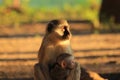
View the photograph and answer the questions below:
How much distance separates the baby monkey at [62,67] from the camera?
18.4 ft

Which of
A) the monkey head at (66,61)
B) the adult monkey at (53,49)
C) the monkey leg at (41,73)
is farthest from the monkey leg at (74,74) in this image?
the monkey leg at (41,73)

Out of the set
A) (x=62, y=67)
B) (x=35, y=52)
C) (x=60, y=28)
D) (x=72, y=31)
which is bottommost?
(x=72, y=31)

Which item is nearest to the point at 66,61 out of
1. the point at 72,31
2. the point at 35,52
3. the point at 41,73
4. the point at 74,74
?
the point at 74,74

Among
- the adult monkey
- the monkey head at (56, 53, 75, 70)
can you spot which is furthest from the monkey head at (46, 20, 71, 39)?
the monkey head at (56, 53, 75, 70)

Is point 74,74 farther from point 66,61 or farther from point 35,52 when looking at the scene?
point 35,52

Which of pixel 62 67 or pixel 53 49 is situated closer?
pixel 62 67

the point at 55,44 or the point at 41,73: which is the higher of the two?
the point at 55,44

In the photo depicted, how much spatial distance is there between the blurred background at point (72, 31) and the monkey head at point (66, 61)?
8.23 feet

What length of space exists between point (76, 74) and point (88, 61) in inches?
167

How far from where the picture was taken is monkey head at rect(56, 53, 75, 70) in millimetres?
5602

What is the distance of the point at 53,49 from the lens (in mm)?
5793

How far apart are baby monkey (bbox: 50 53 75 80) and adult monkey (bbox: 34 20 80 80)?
0.06 meters

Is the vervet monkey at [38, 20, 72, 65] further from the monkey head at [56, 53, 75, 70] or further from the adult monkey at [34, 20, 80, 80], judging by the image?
the monkey head at [56, 53, 75, 70]

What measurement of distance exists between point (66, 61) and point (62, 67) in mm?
115
